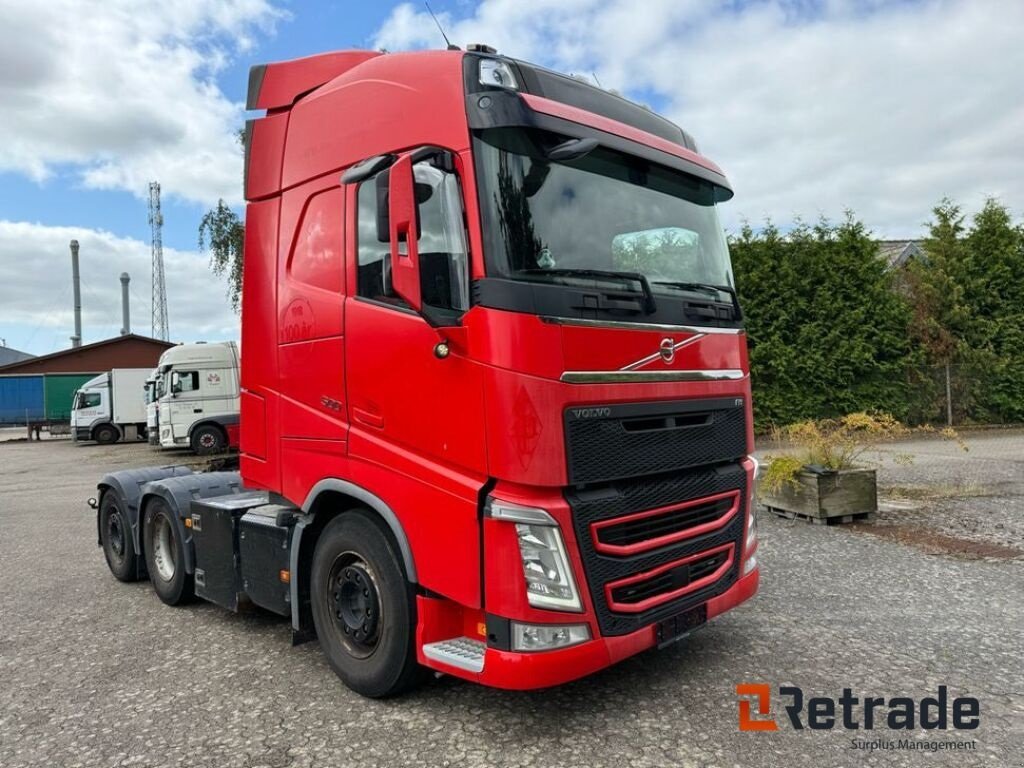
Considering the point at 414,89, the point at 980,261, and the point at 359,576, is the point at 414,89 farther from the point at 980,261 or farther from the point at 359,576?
the point at 980,261

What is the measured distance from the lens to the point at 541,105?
3.21m

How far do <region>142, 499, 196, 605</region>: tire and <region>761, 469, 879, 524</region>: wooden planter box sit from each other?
5940mm

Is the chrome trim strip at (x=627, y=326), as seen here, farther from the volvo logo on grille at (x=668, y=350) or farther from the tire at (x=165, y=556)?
the tire at (x=165, y=556)

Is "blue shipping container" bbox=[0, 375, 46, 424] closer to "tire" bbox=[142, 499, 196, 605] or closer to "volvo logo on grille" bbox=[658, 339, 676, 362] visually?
"tire" bbox=[142, 499, 196, 605]

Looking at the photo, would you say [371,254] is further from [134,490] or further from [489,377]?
[134,490]

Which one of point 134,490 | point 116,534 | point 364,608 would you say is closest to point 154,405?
point 116,534

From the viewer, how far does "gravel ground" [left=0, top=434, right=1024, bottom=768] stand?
3.13 metres

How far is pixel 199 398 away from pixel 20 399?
21482 millimetres

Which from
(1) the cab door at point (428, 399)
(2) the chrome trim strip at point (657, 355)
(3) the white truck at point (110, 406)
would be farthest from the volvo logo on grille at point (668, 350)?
(3) the white truck at point (110, 406)

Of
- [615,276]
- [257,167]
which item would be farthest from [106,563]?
[615,276]

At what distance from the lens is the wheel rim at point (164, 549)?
5.51m

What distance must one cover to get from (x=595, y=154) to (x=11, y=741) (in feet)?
12.8

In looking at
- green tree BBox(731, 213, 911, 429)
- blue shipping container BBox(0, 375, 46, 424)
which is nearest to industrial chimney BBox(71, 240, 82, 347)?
blue shipping container BBox(0, 375, 46, 424)

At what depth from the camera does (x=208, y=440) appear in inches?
794
